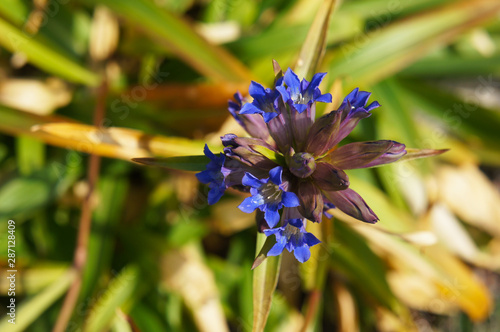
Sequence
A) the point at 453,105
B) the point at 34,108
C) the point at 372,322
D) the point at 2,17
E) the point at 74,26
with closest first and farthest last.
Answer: the point at 2,17 < the point at 34,108 < the point at 74,26 < the point at 453,105 < the point at 372,322

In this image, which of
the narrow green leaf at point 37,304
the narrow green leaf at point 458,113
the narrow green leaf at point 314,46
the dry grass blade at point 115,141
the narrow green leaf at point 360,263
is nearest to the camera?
the narrow green leaf at point 314,46

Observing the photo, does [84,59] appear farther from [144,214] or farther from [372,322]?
[372,322]

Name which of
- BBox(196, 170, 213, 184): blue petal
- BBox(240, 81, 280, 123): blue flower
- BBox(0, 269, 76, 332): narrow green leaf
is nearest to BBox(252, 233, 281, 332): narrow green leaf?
BBox(196, 170, 213, 184): blue petal

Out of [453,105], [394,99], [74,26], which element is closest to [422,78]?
[453,105]

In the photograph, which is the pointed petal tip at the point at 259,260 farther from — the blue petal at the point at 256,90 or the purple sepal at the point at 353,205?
the blue petal at the point at 256,90

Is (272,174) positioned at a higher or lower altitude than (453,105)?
lower

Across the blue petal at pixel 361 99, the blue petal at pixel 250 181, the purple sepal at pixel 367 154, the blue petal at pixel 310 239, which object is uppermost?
the blue petal at pixel 361 99

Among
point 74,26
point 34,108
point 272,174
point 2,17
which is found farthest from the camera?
point 74,26

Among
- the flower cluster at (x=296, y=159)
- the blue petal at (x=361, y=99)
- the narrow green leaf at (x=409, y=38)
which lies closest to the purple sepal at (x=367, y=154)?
the flower cluster at (x=296, y=159)

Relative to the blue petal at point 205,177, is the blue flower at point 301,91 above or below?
above
